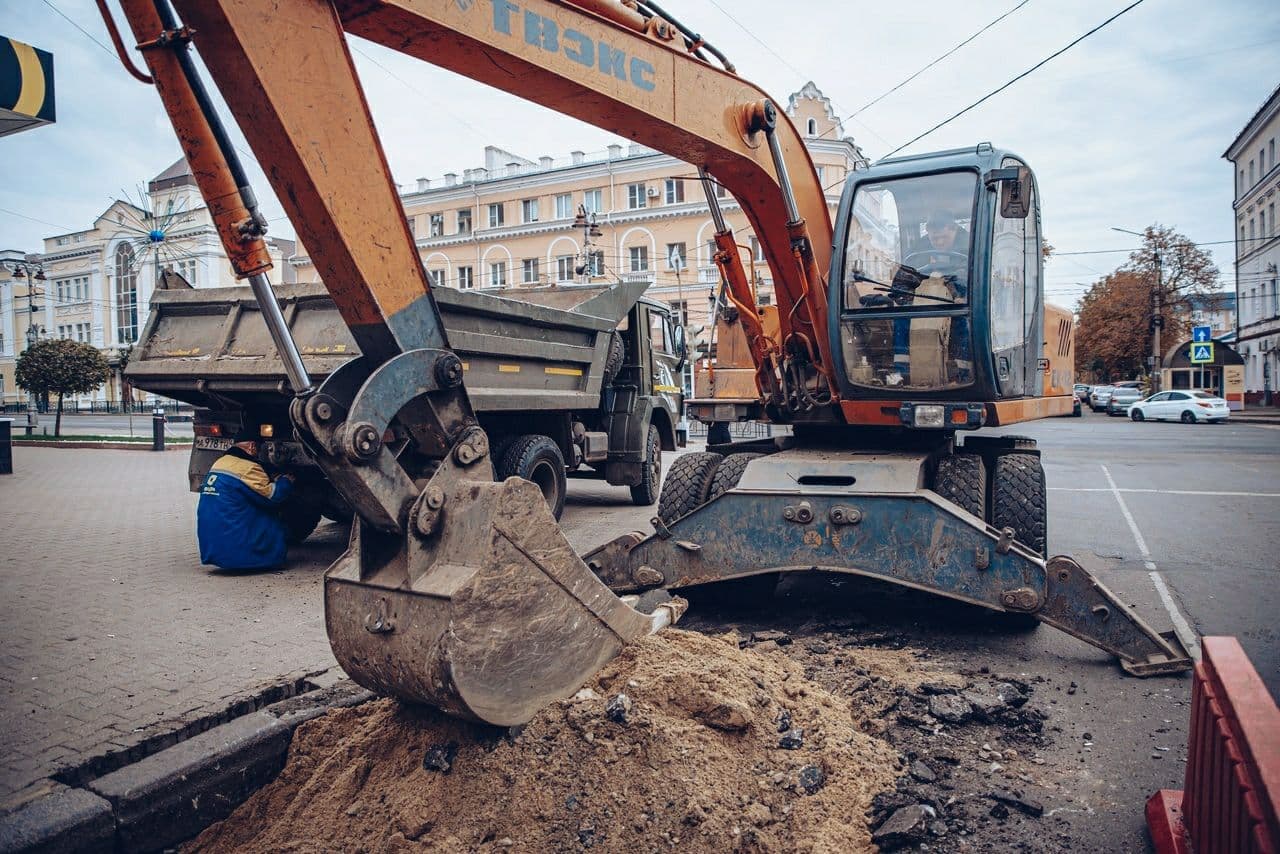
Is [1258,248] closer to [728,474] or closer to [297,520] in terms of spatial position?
[728,474]

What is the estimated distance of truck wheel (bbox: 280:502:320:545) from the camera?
27.2 ft

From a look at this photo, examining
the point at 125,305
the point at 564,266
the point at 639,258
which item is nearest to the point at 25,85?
the point at 639,258

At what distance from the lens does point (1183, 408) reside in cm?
3422

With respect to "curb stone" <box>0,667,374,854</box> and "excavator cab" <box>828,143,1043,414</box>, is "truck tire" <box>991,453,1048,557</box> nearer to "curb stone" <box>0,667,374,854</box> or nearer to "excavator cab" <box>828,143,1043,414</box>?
"excavator cab" <box>828,143,1043,414</box>

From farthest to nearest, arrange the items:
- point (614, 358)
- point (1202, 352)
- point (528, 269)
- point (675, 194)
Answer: point (528, 269)
point (675, 194)
point (1202, 352)
point (614, 358)

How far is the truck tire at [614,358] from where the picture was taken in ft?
33.1

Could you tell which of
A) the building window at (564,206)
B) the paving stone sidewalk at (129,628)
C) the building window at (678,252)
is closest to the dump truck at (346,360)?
the paving stone sidewalk at (129,628)

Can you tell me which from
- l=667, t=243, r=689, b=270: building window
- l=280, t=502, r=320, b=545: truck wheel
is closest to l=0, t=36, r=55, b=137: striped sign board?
l=280, t=502, r=320, b=545: truck wheel

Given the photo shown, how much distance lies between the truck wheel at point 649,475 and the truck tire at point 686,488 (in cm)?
443

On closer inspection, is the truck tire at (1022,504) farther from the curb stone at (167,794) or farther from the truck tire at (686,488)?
the curb stone at (167,794)

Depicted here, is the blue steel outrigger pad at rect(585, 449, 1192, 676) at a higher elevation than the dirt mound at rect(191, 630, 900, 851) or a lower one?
higher

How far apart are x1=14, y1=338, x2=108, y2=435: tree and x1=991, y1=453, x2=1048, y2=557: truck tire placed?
83.9 feet

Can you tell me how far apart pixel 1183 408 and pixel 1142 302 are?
16.9 metres

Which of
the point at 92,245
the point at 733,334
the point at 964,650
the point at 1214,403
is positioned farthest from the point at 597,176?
the point at 964,650
